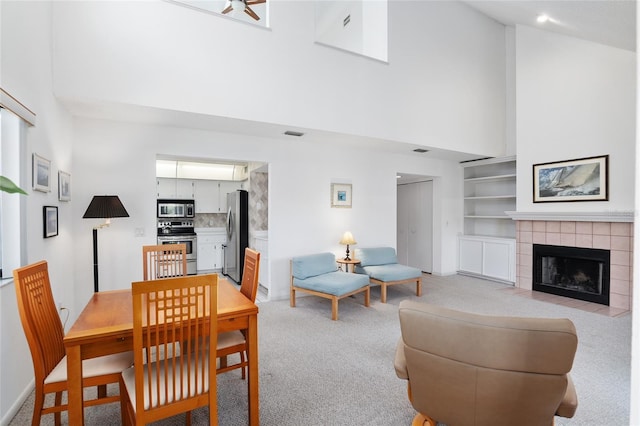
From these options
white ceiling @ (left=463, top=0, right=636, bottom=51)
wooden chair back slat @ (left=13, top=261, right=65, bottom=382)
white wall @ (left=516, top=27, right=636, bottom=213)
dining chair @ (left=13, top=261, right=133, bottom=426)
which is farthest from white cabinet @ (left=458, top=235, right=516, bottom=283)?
wooden chair back slat @ (left=13, top=261, right=65, bottom=382)

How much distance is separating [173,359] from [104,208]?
240 centimetres

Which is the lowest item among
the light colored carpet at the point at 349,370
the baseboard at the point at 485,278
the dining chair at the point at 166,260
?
the light colored carpet at the point at 349,370

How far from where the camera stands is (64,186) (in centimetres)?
322

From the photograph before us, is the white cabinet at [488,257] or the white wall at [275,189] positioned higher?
the white wall at [275,189]

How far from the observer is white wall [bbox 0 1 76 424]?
6.66 ft

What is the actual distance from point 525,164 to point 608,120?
1223 mm

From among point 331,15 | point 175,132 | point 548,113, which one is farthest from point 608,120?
point 175,132

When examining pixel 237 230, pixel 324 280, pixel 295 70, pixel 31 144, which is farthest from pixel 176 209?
pixel 31 144

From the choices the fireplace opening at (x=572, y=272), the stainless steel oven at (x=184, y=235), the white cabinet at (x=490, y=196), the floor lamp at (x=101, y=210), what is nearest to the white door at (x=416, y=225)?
the white cabinet at (x=490, y=196)

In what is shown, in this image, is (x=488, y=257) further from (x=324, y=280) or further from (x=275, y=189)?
(x=275, y=189)

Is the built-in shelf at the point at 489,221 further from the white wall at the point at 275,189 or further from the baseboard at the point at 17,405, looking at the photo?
the baseboard at the point at 17,405

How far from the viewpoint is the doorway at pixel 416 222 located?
22.5 feet

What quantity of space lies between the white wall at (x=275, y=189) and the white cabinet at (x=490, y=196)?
38 cm

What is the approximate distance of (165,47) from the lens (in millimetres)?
3363
